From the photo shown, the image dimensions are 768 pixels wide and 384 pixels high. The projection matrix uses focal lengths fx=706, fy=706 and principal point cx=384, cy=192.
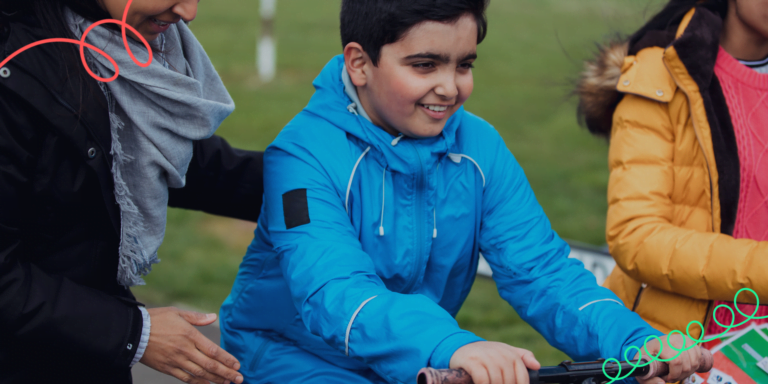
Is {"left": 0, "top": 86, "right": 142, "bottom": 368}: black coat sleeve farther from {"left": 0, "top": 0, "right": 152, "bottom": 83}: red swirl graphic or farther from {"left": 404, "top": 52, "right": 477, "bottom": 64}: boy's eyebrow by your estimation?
{"left": 404, "top": 52, "right": 477, "bottom": 64}: boy's eyebrow

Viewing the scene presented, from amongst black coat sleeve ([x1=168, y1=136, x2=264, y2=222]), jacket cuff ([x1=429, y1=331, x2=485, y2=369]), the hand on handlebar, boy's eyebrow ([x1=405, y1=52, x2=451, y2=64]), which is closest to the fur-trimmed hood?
boy's eyebrow ([x1=405, y1=52, x2=451, y2=64])

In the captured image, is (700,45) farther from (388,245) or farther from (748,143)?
(388,245)

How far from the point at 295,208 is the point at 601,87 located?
1.30 m

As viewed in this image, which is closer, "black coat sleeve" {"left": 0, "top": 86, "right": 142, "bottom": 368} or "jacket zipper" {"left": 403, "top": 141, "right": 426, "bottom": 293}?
"black coat sleeve" {"left": 0, "top": 86, "right": 142, "bottom": 368}

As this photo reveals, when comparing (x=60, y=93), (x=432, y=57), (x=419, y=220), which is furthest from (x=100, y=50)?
(x=419, y=220)

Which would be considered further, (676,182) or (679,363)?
(676,182)

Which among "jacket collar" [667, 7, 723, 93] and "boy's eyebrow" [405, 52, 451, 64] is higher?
"boy's eyebrow" [405, 52, 451, 64]

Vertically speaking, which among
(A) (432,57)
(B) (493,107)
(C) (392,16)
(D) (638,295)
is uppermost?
(C) (392,16)

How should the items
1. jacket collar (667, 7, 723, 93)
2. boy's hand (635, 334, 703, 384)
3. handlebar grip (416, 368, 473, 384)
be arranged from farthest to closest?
jacket collar (667, 7, 723, 93), boy's hand (635, 334, 703, 384), handlebar grip (416, 368, 473, 384)

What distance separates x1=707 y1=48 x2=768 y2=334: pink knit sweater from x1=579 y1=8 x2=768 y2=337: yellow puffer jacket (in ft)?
0.16

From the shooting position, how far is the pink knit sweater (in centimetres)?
231

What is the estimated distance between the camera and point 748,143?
2326 millimetres

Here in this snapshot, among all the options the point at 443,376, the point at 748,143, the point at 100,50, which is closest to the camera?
the point at 443,376

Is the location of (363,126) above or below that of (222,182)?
above
